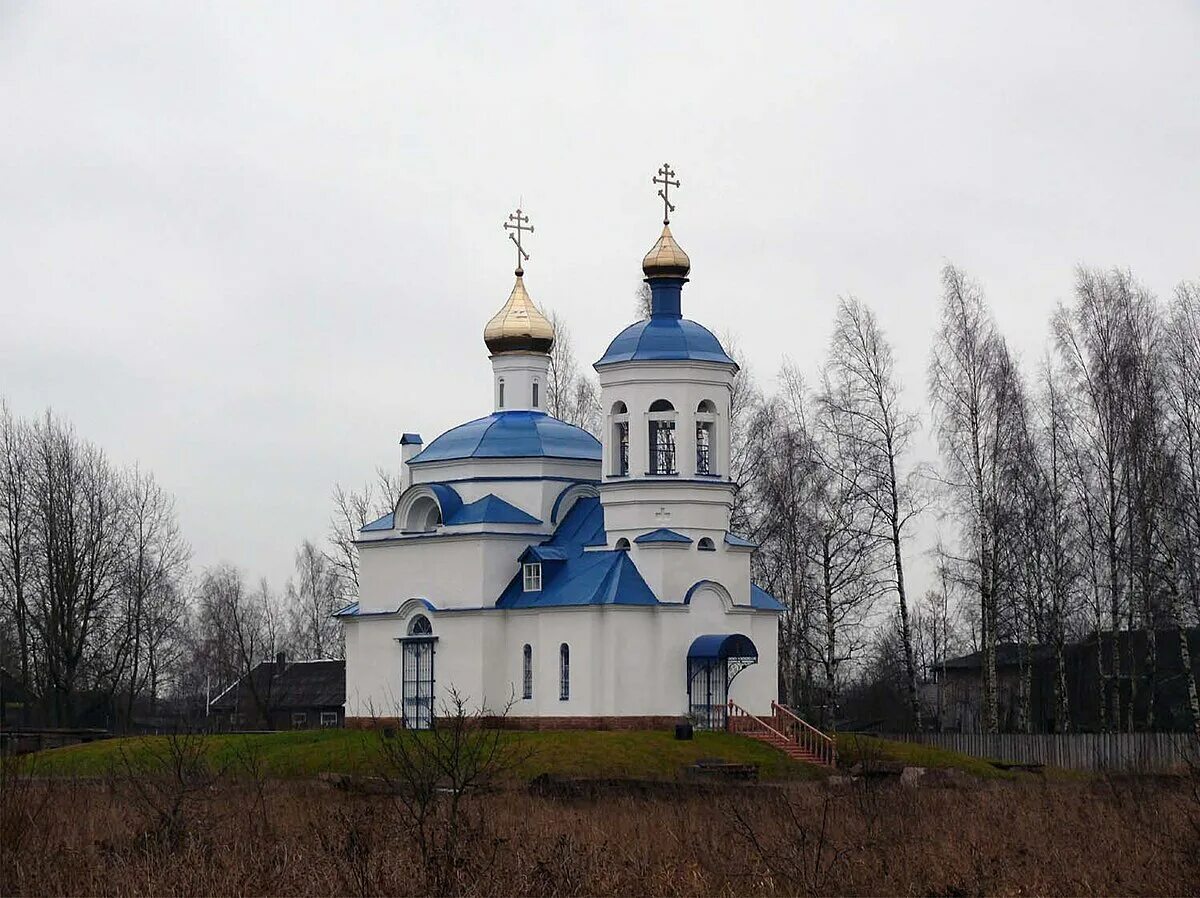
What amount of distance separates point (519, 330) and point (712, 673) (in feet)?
32.3

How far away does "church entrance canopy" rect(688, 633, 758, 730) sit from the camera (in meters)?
36.8

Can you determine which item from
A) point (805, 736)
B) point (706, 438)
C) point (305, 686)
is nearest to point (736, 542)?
point (706, 438)

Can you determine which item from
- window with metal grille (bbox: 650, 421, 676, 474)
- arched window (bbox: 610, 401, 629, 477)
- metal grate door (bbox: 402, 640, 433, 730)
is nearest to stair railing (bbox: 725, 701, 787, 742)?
window with metal grille (bbox: 650, 421, 676, 474)

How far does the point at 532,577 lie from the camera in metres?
38.8

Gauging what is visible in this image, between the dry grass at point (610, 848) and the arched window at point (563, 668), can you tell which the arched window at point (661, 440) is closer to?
the arched window at point (563, 668)

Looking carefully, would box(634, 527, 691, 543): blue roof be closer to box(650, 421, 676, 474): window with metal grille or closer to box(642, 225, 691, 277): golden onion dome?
A: box(650, 421, 676, 474): window with metal grille

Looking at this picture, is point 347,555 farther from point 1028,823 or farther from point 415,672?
point 1028,823

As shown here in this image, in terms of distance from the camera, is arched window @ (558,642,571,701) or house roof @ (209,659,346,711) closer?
arched window @ (558,642,571,701)

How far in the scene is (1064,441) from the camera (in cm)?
3772

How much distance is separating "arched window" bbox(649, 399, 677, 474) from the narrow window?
2.94 metres

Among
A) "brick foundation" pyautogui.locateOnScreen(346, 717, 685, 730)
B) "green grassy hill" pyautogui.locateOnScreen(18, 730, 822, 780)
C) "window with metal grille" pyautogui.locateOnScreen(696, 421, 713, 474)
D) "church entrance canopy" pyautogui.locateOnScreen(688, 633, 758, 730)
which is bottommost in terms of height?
"green grassy hill" pyautogui.locateOnScreen(18, 730, 822, 780)

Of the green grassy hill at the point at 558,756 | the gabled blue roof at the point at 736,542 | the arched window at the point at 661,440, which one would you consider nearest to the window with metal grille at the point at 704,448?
the arched window at the point at 661,440

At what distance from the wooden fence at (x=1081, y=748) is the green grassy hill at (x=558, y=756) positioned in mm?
4754

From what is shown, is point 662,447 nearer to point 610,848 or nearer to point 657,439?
point 657,439
